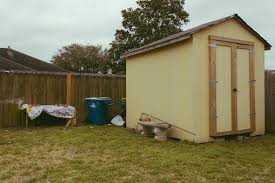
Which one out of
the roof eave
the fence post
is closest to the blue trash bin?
the fence post

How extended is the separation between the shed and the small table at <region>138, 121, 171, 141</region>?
0.34 meters

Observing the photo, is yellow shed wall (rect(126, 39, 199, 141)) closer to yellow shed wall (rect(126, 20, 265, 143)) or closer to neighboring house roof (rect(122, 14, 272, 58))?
yellow shed wall (rect(126, 20, 265, 143))

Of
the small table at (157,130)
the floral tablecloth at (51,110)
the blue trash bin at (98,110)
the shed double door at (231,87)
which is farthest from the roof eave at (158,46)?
the floral tablecloth at (51,110)

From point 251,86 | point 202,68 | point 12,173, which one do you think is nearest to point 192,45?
point 202,68

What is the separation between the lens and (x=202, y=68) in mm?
6941

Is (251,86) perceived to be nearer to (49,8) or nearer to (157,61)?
(157,61)

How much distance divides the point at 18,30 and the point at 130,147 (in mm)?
17964

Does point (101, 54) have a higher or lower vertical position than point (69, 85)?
higher

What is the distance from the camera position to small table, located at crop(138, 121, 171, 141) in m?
7.26

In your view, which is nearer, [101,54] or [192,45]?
[192,45]

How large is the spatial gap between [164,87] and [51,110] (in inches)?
156

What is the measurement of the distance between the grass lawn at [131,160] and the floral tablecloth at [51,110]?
6.18ft

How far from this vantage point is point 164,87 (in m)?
7.95

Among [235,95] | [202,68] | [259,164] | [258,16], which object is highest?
[258,16]
